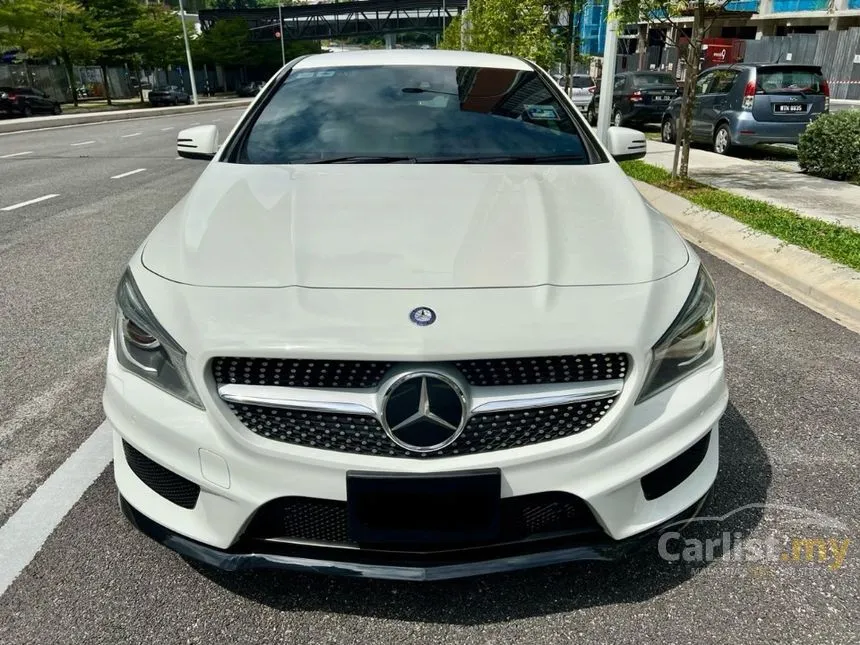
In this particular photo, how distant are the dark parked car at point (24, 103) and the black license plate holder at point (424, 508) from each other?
3241 centimetres

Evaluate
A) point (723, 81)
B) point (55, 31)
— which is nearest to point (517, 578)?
point (723, 81)

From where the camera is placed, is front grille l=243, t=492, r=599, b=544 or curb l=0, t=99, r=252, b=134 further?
curb l=0, t=99, r=252, b=134

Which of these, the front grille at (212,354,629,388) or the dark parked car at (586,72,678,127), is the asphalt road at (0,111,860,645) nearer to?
the front grille at (212,354,629,388)

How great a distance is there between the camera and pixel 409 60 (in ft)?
12.3

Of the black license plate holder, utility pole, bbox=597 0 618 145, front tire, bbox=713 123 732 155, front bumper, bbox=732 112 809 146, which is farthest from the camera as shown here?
front tire, bbox=713 123 732 155

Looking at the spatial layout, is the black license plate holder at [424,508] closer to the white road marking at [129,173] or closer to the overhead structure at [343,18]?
the white road marking at [129,173]

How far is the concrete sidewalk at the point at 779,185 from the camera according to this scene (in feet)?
25.3

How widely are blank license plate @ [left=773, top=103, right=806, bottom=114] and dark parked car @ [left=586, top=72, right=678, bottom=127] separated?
5.59m

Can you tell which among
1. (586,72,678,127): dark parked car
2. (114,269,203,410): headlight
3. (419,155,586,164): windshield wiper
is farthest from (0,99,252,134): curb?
(114,269,203,410): headlight

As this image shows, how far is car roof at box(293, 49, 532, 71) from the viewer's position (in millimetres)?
3740

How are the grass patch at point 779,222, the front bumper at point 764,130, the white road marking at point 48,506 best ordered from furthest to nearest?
the front bumper at point 764,130
the grass patch at point 779,222
the white road marking at point 48,506

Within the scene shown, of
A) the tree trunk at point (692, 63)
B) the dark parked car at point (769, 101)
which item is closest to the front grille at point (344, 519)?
the tree trunk at point (692, 63)

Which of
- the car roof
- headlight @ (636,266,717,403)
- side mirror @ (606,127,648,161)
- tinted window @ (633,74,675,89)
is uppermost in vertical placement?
the car roof

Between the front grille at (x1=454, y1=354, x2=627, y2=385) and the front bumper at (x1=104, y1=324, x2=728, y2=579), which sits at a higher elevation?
the front grille at (x1=454, y1=354, x2=627, y2=385)
